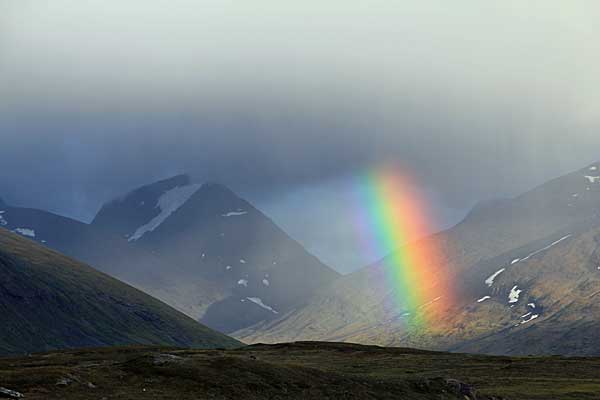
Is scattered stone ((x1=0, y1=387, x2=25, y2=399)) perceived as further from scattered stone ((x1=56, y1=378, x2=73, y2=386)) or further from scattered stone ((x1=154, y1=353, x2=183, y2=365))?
scattered stone ((x1=154, y1=353, x2=183, y2=365))

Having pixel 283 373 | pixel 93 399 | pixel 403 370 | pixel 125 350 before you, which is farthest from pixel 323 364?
pixel 93 399

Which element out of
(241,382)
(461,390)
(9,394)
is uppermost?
(9,394)

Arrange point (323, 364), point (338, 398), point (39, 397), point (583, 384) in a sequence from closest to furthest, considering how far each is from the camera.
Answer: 1. point (39, 397)
2. point (338, 398)
3. point (583, 384)
4. point (323, 364)

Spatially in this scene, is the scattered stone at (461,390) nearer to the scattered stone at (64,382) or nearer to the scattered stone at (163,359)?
the scattered stone at (163,359)

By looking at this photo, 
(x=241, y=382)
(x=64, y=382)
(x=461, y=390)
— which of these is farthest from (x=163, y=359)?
(x=461, y=390)

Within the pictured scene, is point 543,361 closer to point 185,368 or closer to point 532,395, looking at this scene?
point 532,395

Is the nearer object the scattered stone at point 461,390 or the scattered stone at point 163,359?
the scattered stone at point 163,359

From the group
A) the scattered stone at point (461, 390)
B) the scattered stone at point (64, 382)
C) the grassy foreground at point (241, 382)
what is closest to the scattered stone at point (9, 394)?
the grassy foreground at point (241, 382)

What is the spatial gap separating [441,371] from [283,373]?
61.8 meters

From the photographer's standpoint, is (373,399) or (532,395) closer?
(373,399)

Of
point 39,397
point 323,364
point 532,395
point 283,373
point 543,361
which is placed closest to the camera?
point 39,397

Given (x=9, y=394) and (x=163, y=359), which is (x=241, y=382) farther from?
(x=9, y=394)

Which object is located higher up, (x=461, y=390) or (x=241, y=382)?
(x=241, y=382)

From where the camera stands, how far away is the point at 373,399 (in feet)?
264
